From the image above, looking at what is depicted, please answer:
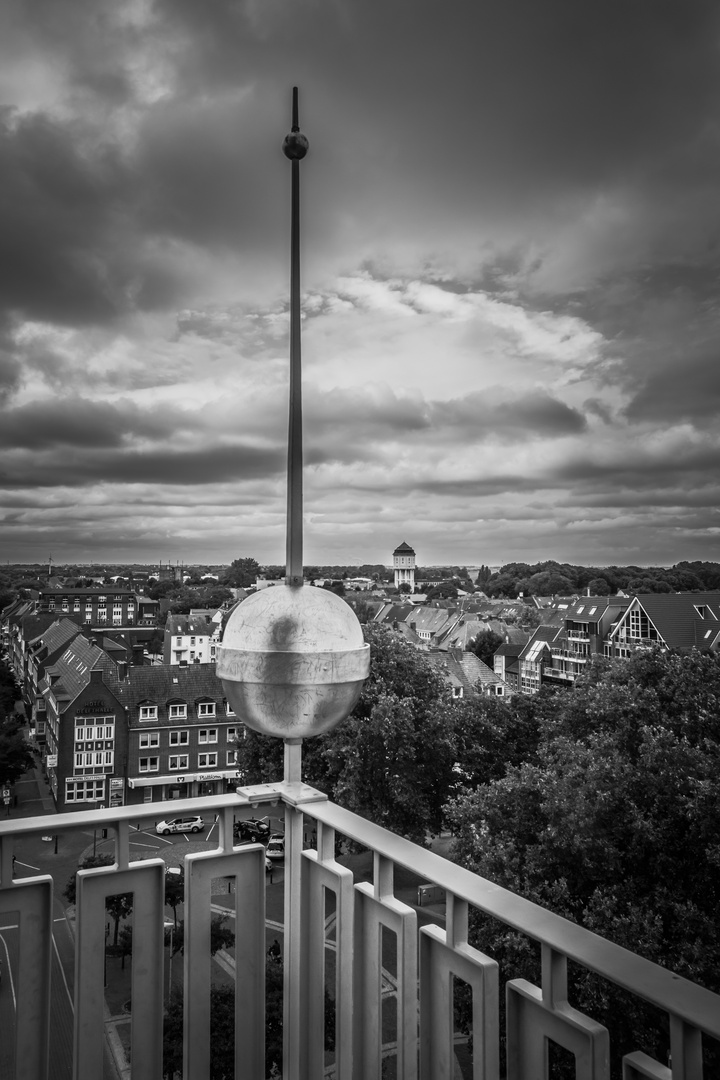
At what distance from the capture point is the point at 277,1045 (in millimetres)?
7684

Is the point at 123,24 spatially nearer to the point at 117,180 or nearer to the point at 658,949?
the point at 117,180

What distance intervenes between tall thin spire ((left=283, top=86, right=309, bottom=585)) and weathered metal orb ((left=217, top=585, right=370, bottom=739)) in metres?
0.16

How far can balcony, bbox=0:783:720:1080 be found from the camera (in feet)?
4.24

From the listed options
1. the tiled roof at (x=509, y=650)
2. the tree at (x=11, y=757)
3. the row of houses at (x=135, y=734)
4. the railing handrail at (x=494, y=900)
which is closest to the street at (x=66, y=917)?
the railing handrail at (x=494, y=900)

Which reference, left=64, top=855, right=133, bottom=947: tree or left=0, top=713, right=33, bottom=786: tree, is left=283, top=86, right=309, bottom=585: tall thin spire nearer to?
left=64, top=855, right=133, bottom=947: tree

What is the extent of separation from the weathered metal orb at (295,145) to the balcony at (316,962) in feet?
6.36

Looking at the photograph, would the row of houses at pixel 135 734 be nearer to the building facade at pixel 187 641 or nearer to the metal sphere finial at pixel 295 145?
the building facade at pixel 187 641

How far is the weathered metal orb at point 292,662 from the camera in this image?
1.77m

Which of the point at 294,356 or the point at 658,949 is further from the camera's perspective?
the point at 658,949

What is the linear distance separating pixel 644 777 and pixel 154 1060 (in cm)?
896

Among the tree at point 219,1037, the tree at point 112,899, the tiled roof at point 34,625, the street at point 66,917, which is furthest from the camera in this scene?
the tiled roof at point 34,625

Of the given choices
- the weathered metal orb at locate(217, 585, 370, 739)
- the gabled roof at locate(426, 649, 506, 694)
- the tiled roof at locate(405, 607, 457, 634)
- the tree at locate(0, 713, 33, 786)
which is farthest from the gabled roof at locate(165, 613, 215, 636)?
the weathered metal orb at locate(217, 585, 370, 739)

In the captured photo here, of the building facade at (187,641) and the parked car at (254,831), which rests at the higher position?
the building facade at (187,641)

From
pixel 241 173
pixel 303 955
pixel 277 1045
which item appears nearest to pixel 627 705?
pixel 277 1045
